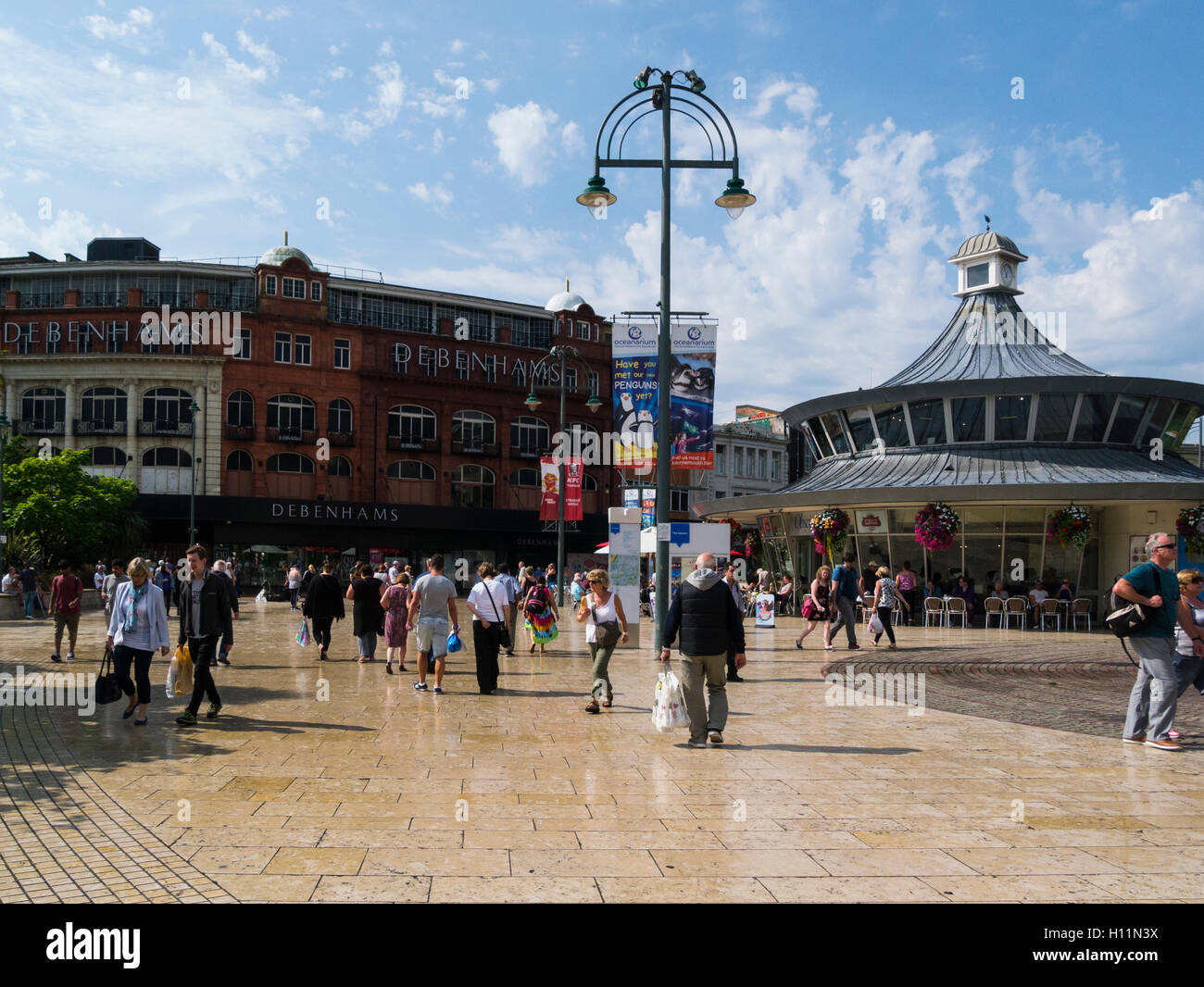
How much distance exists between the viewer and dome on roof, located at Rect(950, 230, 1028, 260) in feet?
116

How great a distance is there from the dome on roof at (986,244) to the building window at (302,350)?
3447 centimetres

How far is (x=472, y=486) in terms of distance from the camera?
194 ft

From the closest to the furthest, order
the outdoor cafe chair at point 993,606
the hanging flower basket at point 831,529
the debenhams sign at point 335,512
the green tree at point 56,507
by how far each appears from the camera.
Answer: the outdoor cafe chair at point 993,606 < the hanging flower basket at point 831,529 < the green tree at point 56,507 < the debenhams sign at point 335,512

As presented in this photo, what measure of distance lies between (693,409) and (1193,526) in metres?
13.3

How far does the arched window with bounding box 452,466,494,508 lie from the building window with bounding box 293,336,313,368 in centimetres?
1025

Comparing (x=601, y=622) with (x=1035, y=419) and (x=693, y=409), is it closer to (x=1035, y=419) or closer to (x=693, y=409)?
(x=693, y=409)

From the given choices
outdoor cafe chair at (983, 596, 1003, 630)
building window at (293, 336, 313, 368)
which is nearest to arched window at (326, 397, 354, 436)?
building window at (293, 336, 313, 368)

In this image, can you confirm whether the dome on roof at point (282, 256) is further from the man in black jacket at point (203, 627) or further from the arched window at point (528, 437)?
the man in black jacket at point (203, 627)

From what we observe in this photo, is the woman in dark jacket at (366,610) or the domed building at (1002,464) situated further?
the domed building at (1002,464)

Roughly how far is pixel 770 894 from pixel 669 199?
12.5 meters

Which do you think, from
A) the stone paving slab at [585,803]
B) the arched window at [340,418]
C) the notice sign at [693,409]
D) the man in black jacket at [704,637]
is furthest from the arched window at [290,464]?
the man in black jacket at [704,637]

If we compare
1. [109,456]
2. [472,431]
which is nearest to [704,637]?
[472,431]

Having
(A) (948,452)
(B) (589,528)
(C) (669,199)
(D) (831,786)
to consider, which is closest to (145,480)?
(B) (589,528)

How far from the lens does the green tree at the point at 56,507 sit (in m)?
40.5
